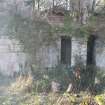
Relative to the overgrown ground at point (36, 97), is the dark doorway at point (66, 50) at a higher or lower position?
higher

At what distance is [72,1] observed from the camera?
46.2 feet

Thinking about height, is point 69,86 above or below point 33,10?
below

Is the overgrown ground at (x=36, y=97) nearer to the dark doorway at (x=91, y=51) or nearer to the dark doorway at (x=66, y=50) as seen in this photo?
the dark doorway at (x=66, y=50)

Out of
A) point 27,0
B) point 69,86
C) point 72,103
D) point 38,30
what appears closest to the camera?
point 72,103

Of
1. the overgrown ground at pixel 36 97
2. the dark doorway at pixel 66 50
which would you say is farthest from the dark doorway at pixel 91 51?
the overgrown ground at pixel 36 97

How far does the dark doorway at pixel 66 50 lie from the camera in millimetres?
13719

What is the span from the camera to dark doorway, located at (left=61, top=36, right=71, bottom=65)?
1372 cm

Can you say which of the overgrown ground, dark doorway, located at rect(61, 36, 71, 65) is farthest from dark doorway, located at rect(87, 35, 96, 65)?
the overgrown ground

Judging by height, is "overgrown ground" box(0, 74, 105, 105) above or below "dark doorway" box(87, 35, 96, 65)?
below

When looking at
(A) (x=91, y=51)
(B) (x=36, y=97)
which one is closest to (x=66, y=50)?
(A) (x=91, y=51)

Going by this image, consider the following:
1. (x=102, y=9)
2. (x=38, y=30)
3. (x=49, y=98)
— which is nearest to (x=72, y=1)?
(x=102, y=9)

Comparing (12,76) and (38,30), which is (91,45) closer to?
(38,30)

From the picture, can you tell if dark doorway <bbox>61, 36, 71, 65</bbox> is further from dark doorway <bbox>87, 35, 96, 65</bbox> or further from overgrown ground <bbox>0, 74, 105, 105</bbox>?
overgrown ground <bbox>0, 74, 105, 105</bbox>

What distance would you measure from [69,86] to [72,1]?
4.18 meters
